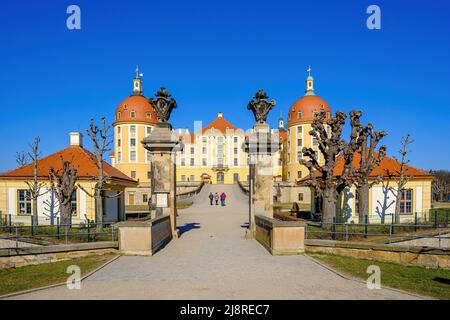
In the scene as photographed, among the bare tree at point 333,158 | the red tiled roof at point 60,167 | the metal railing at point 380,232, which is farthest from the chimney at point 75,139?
the metal railing at point 380,232

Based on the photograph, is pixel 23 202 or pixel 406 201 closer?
pixel 23 202

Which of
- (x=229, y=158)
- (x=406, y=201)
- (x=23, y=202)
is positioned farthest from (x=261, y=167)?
(x=229, y=158)

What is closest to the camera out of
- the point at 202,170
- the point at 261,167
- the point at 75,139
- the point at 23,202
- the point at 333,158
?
the point at 261,167

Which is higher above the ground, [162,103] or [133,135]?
[133,135]

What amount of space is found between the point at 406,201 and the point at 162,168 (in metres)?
19.9

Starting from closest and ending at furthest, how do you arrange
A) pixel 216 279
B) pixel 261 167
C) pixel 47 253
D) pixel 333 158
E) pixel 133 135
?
pixel 216 279, pixel 47 253, pixel 261 167, pixel 333 158, pixel 133 135

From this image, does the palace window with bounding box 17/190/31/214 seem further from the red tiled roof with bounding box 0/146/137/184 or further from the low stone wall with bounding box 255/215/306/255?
the low stone wall with bounding box 255/215/306/255

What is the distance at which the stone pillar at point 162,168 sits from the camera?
46.1 feet

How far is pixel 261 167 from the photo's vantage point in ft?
45.8

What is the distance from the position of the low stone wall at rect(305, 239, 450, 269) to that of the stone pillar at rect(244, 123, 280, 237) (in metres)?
2.65

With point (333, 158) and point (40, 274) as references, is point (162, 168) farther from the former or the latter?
point (333, 158)

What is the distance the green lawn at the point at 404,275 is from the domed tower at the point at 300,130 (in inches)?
1537

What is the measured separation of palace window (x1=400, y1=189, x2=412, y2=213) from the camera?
81.8ft
